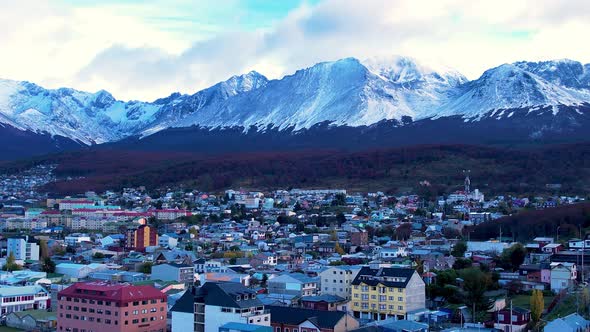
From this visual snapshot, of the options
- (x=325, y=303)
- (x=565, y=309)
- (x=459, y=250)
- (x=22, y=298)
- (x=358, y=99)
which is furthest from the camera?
(x=358, y=99)

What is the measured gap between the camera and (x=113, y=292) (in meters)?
20.8

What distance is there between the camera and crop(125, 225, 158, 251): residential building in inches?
1545

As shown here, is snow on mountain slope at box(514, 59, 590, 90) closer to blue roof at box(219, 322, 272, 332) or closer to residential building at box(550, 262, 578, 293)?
residential building at box(550, 262, 578, 293)

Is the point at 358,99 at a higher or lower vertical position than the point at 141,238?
higher

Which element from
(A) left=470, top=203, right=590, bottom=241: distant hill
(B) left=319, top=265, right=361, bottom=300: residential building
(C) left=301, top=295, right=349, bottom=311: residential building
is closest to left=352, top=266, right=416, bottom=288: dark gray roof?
(C) left=301, top=295, right=349, bottom=311: residential building

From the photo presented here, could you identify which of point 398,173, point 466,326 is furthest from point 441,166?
point 466,326

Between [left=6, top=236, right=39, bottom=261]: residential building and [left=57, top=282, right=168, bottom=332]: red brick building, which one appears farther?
[left=6, top=236, right=39, bottom=261]: residential building

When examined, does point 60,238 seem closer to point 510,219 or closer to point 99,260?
point 99,260

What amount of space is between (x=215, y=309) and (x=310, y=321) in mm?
2030

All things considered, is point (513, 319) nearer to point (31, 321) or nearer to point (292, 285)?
point (292, 285)

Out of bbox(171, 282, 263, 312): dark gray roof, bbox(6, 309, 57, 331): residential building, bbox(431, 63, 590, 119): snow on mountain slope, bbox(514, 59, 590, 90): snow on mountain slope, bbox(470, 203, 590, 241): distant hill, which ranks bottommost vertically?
bbox(6, 309, 57, 331): residential building

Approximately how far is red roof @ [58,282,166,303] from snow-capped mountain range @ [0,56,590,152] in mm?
77221

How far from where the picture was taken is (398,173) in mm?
68188

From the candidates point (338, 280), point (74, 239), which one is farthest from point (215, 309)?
point (74, 239)
